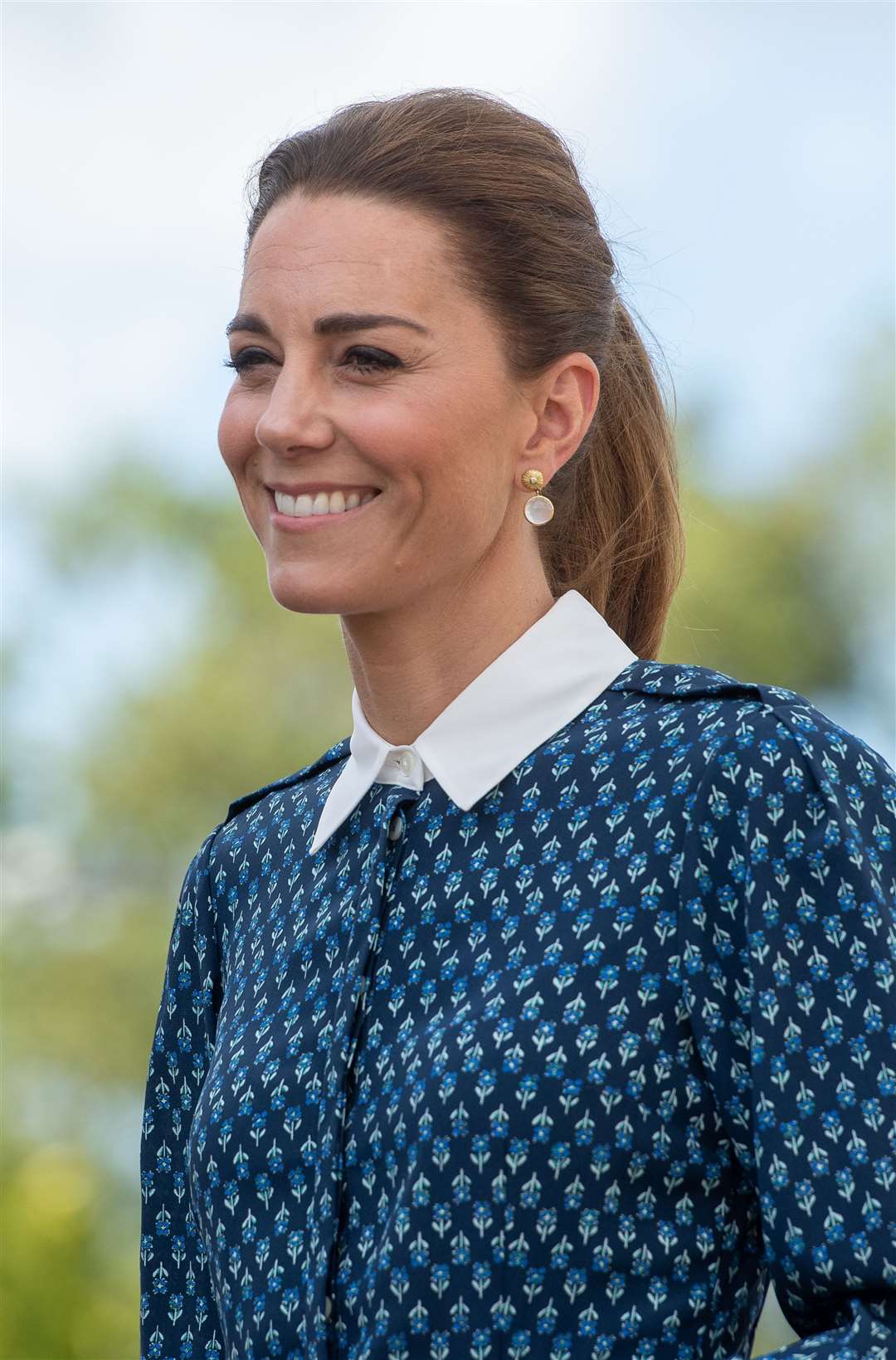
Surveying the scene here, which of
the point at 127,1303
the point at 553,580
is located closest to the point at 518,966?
the point at 553,580

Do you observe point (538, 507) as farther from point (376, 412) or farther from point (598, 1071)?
point (598, 1071)

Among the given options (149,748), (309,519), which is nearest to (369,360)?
(309,519)

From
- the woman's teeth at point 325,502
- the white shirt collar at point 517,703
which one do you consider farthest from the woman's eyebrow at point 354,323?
the white shirt collar at point 517,703

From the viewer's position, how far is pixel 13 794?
12.5m

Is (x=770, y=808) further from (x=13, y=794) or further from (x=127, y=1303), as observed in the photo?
(x=13, y=794)

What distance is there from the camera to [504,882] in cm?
152

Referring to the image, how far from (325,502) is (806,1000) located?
1.99 feet

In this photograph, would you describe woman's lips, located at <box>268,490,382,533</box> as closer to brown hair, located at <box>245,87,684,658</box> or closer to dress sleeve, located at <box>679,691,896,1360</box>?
brown hair, located at <box>245,87,684,658</box>

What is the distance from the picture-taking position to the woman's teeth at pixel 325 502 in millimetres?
1556

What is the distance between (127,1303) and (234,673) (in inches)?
186

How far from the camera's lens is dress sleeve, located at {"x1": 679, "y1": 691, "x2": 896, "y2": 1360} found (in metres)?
1.26

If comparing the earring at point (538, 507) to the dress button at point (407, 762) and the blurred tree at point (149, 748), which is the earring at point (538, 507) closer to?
the dress button at point (407, 762)

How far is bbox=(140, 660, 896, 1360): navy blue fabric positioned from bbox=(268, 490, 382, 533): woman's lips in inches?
10.8

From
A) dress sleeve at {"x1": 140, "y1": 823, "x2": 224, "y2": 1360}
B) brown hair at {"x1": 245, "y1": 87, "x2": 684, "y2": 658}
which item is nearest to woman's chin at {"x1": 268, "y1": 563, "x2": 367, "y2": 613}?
brown hair at {"x1": 245, "y1": 87, "x2": 684, "y2": 658}
